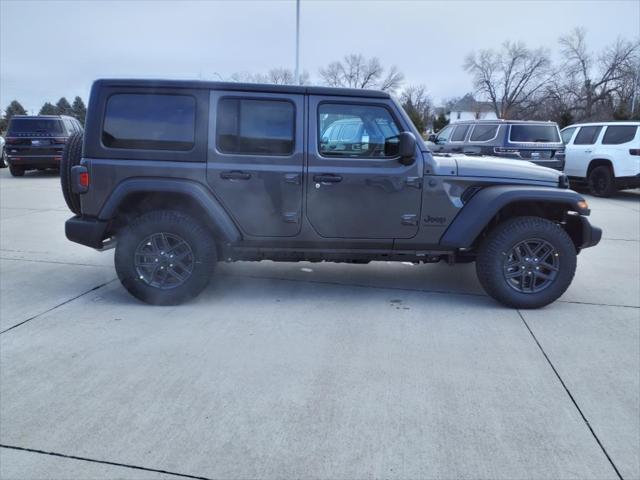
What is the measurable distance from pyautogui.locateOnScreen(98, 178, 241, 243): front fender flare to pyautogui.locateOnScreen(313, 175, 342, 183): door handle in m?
0.85

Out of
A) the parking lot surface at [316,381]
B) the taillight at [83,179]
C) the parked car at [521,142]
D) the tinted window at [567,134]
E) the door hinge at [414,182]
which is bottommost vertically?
the parking lot surface at [316,381]

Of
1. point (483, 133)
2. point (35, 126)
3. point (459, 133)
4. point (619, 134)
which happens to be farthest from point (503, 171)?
point (35, 126)

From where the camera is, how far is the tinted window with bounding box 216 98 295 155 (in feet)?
14.2

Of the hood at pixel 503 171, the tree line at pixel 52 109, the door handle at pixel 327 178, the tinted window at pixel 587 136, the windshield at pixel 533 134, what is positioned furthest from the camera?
the tree line at pixel 52 109

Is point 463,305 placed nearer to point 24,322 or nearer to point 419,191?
point 419,191

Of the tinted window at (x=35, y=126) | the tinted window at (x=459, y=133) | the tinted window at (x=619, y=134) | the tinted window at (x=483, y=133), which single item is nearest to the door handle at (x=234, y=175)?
the tinted window at (x=483, y=133)

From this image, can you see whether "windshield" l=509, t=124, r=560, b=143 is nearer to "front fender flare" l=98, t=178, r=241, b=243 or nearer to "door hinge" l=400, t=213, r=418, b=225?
"door hinge" l=400, t=213, r=418, b=225

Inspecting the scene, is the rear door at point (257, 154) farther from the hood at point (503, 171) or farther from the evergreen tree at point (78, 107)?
the evergreen tree at point (78, 107)

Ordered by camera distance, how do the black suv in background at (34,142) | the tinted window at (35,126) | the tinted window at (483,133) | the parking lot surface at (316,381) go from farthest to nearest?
the tinted window at (35,126)
the black suv in background at (34,142)
the tinted window at (483,133)
the parking lot surface at (316,381)

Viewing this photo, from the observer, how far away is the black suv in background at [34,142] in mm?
14258

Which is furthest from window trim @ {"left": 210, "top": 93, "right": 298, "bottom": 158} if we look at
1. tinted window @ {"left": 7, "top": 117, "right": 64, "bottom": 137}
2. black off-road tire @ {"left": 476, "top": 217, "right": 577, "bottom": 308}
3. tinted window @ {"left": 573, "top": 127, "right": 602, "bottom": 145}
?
tinted window @ {"left": 7, "top": 117, "right": 64, "bottom": 137}

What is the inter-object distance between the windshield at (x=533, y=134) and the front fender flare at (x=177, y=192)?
996 centimetres

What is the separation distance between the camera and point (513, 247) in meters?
4.45

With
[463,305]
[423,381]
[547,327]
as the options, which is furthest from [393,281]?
[423,381]
